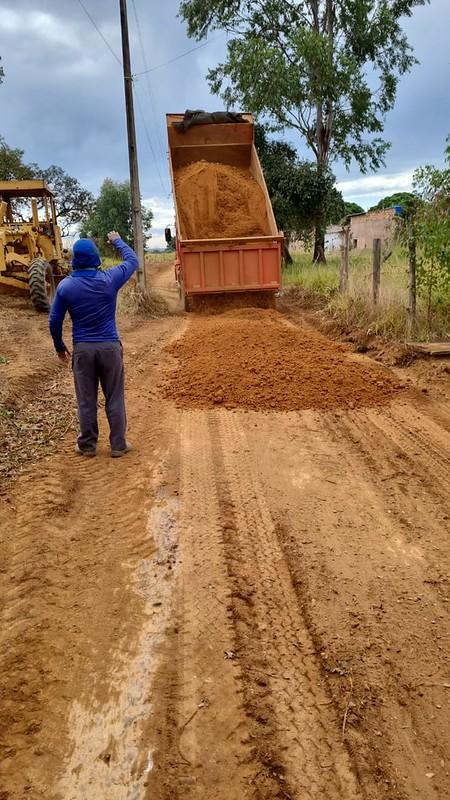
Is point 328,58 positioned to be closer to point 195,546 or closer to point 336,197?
point 336,197

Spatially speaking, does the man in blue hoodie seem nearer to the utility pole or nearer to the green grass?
the green grass

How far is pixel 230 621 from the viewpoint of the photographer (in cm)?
287

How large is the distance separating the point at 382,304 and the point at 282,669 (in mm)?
7958

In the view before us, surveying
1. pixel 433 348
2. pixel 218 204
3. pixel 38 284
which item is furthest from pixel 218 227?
pixel 433 348

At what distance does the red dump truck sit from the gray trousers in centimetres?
728

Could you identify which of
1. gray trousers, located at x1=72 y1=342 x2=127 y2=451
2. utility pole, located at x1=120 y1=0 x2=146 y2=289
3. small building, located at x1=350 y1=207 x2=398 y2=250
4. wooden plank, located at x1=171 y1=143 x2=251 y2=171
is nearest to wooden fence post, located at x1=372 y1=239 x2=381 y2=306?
wooden plank, located at x1=171 y1=143 x2=251 y2=171

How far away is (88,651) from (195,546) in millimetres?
996

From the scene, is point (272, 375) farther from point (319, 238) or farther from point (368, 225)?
point (368, 225)

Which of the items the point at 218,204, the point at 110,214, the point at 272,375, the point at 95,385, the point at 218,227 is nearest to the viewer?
the point at 95,385

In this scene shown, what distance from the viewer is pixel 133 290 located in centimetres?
1481

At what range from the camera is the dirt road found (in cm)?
214

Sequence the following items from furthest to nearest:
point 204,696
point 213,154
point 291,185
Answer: point 291,185
point 213,154
point 204,696

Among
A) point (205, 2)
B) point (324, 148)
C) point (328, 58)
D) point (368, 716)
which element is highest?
point (205, 2)

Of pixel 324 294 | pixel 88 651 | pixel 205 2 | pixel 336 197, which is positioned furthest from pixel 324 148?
pixel 88 651
